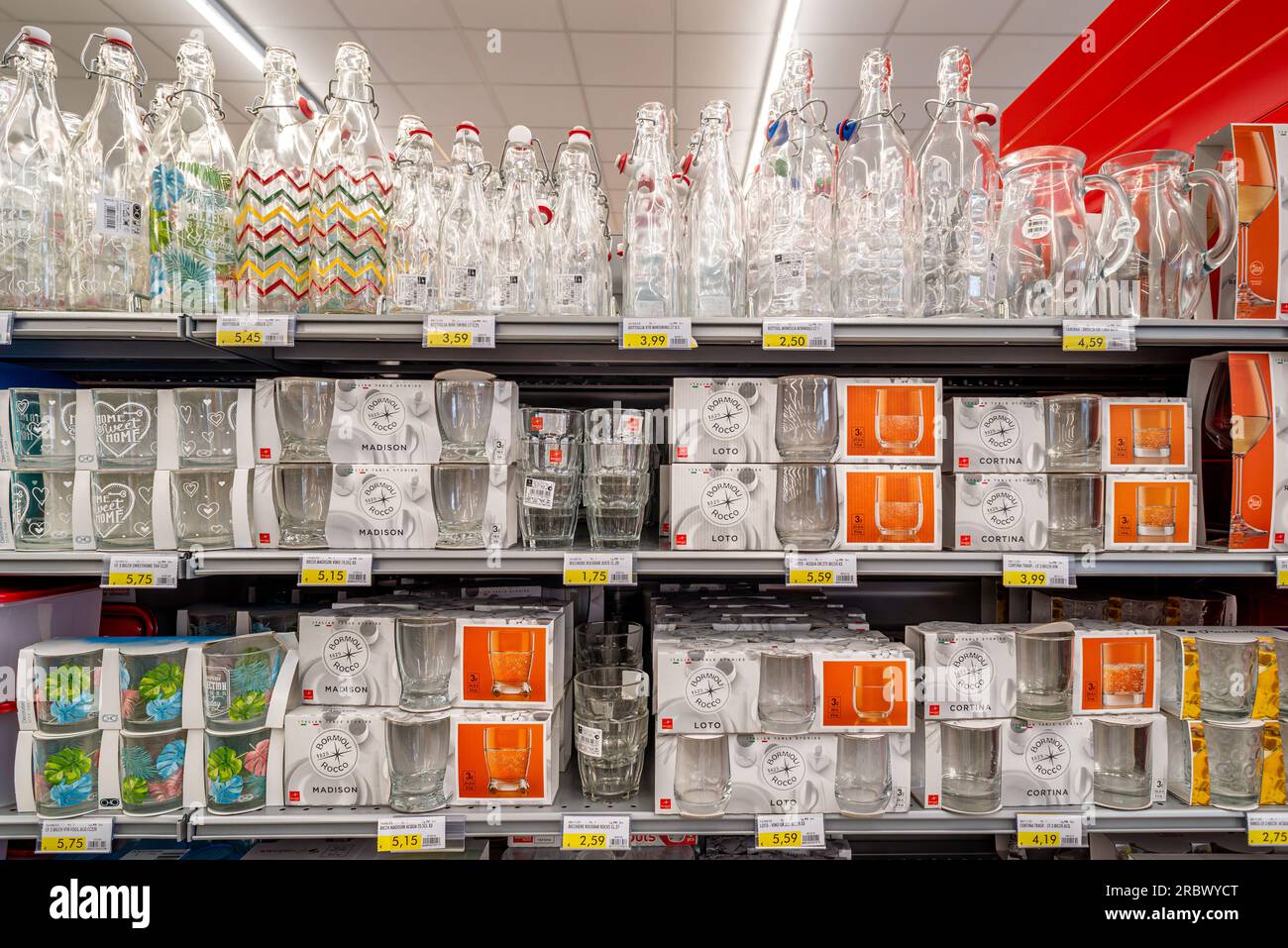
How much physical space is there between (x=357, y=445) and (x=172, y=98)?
88 centimetres

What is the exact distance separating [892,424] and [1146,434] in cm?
51

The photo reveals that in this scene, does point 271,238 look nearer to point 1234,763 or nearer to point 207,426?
point 207,426

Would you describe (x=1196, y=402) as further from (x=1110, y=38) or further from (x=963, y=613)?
(x=1110, y=38)

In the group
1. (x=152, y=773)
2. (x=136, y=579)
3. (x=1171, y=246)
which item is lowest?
(x=152, y=773)

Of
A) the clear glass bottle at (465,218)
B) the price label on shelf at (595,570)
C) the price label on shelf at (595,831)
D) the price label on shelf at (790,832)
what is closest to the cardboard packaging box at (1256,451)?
the price label on shelf at (790,832)

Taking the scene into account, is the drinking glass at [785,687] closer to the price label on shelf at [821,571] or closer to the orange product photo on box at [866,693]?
the orange product photo on box at [866,693]

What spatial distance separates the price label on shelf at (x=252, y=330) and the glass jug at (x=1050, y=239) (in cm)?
143

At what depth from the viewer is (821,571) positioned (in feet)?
4.39

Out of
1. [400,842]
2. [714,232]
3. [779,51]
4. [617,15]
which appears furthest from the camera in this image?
[779,51]

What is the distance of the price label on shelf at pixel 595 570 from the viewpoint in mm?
1327

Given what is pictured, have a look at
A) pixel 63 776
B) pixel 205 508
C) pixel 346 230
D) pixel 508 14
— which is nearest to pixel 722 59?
pixel 508 14

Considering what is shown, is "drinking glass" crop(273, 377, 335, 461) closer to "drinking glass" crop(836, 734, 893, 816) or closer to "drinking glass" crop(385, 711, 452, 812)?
"drinking glass" crop(385, 711, 452, 812)

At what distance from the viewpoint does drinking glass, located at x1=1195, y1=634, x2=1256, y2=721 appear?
4.59 feet
